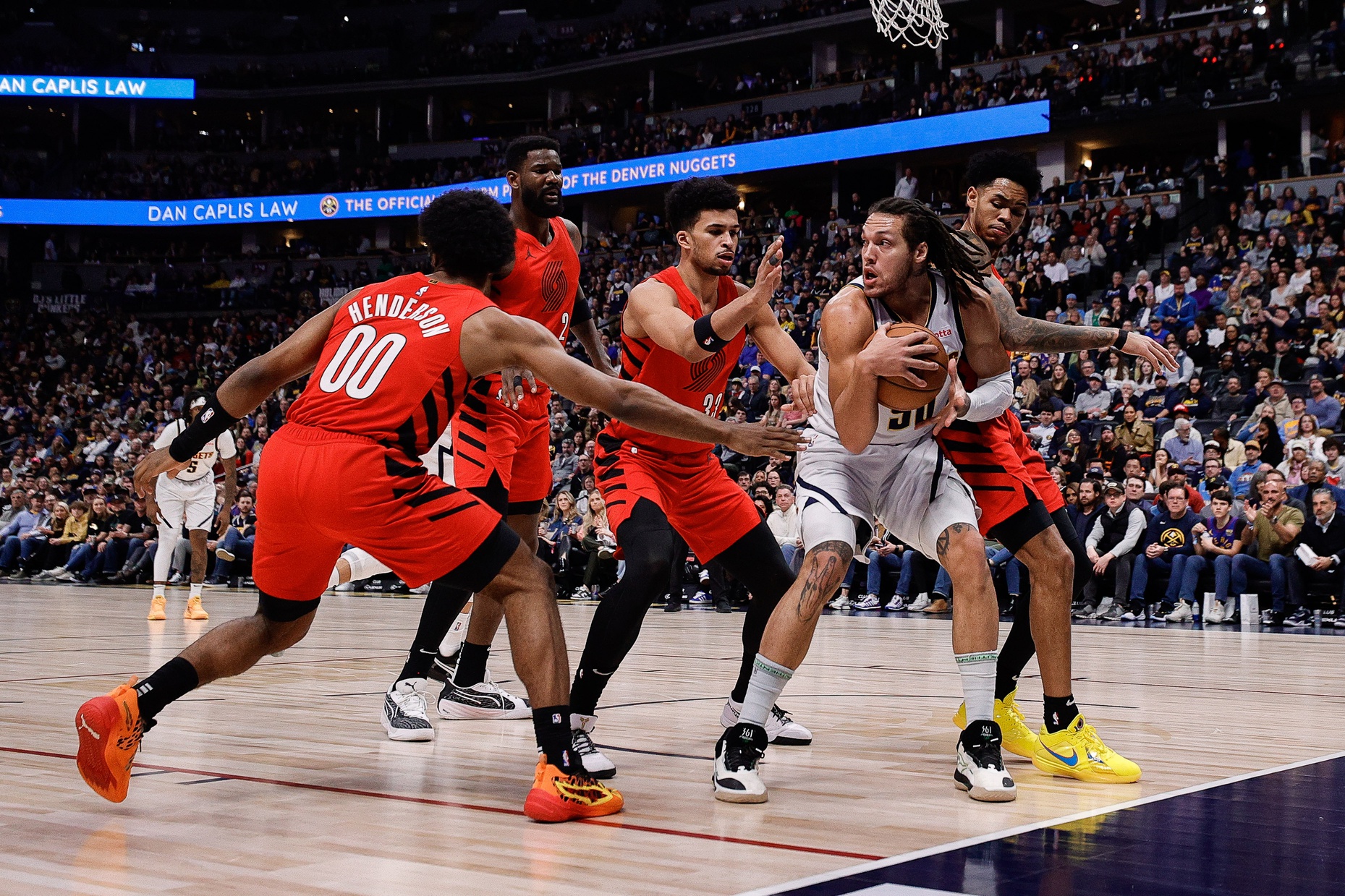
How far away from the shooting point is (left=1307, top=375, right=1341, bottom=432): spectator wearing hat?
42.4ft

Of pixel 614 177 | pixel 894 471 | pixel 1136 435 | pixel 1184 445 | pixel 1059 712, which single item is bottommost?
pixel 1059 712

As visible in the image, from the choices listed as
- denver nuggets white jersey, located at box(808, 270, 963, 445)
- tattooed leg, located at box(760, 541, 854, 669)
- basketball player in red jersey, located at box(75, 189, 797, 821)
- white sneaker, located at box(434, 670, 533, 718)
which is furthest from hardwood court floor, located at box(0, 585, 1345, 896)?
denver nuggets white jersey, located at box(808, 270, 963, 445)

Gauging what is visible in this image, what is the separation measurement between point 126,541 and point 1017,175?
17.4m

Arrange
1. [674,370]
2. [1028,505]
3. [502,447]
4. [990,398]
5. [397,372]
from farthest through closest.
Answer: [502,447] → [674,370] → [1028,505] → [990,398] → [397,372]

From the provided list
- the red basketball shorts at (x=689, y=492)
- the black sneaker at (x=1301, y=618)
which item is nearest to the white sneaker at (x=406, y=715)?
the red basketball shorts at (x=689, y=492)

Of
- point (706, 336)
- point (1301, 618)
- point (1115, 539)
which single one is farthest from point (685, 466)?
point (1301, 618)

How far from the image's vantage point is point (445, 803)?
3.54m

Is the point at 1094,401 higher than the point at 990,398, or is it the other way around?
the point at 1094,401

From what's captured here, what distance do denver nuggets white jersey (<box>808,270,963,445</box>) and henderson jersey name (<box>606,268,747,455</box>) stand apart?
64cm

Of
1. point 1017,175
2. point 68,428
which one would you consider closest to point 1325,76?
point 1017,175

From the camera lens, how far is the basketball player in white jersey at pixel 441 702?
4777mm

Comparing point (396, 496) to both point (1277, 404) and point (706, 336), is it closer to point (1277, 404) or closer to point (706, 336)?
point (706, 336)

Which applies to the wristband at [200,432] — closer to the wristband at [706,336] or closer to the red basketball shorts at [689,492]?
the red basketball shorts at [689,492]

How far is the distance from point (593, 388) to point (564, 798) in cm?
106
